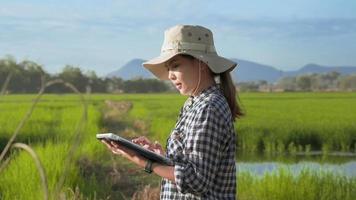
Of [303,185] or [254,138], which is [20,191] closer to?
[303,185]

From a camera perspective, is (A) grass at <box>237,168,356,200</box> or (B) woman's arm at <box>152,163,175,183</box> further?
(A) grass at <box>237,168,356,200</box>

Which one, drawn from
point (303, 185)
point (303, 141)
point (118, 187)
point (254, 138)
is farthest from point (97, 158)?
point (303, 141)

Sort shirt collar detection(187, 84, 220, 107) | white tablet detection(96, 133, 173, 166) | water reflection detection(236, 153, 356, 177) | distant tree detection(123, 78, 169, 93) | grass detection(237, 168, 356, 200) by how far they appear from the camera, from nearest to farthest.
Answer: white tablet detection(96, 133, 173, 166), shirt collar detection(187, 84, 220, 107), grass detection(237, 168, 356, 200), water reflection detection(236, 153, 356, 177), distant tree detection(123, 78, 169, 93)

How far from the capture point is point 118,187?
602 centimetres

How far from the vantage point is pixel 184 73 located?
1.82 m

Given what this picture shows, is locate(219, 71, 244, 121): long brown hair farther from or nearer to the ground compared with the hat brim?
nearer to the ground

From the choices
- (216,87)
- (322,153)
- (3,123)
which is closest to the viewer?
(216,87)

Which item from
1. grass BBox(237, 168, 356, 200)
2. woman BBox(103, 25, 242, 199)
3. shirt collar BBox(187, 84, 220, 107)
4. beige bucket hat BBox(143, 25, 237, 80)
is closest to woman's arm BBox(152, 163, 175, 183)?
woman BBox(103, 25, 242, 199)

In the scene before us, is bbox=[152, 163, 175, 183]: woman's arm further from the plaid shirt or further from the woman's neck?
the woman's neck

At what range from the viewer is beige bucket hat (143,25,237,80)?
1.85 metres

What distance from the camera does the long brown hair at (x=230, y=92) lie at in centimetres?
188

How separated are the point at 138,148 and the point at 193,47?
1.34ft

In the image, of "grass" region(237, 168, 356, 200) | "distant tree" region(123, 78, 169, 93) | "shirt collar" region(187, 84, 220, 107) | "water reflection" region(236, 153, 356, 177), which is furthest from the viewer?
"distant tree" region(123, 78, 169, 93)

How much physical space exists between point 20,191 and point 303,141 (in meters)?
9.41
